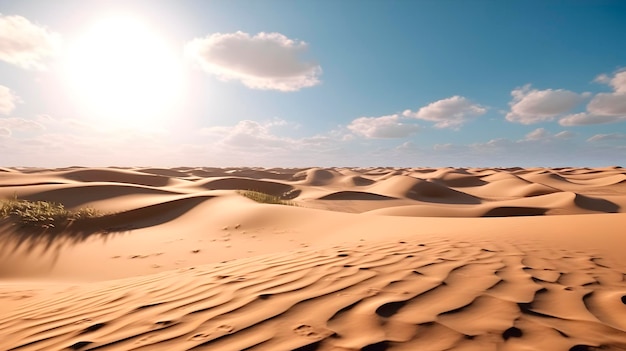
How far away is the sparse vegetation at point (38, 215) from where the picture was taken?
284 inches

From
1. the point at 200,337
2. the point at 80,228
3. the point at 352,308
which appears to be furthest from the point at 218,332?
the point at 80,228

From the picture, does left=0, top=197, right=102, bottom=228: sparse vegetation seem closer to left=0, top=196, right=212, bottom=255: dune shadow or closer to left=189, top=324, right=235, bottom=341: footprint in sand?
left=0, top=196, right=212, bottom=255: dune shadow

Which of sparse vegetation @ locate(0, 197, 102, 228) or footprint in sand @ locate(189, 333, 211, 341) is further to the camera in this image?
sparse vegetation @ locate(0, 197, 102, 228)

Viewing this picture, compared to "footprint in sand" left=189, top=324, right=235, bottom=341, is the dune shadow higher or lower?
lower

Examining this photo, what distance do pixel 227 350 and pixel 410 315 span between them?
1053 mm

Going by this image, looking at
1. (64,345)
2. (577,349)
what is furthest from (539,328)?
(64,345)

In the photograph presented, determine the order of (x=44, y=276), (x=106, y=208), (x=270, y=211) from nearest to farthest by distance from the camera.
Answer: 1. (x=44, y=276)
2. (x=270, y=211)
3. (x=106, y=208)

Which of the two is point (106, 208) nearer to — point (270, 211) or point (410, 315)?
point (270, 211)

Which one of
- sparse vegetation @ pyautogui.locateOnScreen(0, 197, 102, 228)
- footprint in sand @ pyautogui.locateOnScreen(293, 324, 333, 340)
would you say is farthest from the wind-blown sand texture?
sparse vegetation @ pyautogui.locateOnScreen(0, 197, 102, 228)

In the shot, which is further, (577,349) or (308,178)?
(308,178)

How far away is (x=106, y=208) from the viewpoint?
9.38 metres

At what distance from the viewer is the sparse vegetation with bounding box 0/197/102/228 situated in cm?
723

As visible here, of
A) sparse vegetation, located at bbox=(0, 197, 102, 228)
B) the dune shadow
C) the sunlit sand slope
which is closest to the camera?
the sunlit sand slope

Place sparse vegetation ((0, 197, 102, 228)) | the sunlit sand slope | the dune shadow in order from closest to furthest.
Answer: the sunlit sand slope
the dune shadow
sparse vegetation ((0, 197, 102, 228))
